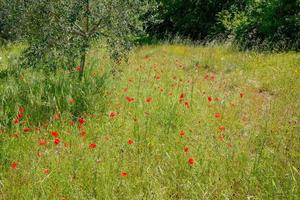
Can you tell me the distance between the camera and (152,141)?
15.0 ft

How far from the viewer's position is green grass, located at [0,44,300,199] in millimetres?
3576

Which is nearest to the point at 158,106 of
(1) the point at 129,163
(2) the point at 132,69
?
(1) the point at 129,163

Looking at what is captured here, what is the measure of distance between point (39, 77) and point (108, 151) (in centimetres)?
299

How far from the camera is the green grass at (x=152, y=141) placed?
11.7ft

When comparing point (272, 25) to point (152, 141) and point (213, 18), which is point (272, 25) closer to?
point (213, 18)

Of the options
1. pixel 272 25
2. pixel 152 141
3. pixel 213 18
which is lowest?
pixel 152 141

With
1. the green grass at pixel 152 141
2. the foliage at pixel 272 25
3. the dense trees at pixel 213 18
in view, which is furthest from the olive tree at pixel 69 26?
the foliage at pixel 272 25

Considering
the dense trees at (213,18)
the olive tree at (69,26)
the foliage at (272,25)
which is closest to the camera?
the olive tree at (69,26)

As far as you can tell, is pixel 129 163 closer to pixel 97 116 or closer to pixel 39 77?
pixel 97 116

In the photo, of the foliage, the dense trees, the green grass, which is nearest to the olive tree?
the dense trees

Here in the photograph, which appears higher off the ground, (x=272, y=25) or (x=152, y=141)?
(x=272, y=25)

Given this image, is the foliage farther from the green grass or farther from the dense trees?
the green grass

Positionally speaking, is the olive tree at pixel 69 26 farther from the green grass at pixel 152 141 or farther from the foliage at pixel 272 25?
the foliage at pixel 272 25

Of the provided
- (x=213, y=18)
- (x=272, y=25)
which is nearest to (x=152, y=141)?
(x=272, y=25)
